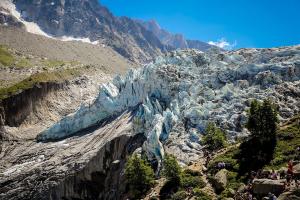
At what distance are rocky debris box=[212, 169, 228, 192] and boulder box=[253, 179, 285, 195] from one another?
425 inches

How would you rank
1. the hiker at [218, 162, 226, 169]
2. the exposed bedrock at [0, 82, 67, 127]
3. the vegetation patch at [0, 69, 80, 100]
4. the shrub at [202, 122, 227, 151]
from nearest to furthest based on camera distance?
the hiker at [218, 162, 226, 169] < the shrub at [202, 122, 227, 151] < the exposed bedrock at [0, 82, 67, 127] < the vegetation patch at [0, 69, 80, 100]

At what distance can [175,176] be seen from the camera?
6325 centimetres

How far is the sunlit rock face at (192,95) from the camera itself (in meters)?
81.7

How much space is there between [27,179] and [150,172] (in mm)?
43724

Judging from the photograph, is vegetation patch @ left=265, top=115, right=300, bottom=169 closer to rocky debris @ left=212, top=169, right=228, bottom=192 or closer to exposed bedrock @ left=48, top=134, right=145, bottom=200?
rocky debris @ left=212, top=169, right=228, bottom=192

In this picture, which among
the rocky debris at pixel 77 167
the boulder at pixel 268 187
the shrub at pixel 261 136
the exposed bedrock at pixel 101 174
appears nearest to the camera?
the boulder at pixel 268 187

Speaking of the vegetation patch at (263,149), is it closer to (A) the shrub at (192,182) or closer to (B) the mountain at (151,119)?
(A) the shrub at (192,182)

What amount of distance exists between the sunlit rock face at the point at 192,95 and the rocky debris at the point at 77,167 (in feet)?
18.6

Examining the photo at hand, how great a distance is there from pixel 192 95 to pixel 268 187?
54.5 meters

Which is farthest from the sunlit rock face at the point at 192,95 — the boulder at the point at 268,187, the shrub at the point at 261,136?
the boulder at the point at 268,187

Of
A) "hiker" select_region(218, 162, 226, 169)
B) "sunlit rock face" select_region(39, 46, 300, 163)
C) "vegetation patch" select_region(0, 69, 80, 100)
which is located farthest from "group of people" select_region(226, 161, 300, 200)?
"vegetation patch" select_region(0, 69, 80, 100)

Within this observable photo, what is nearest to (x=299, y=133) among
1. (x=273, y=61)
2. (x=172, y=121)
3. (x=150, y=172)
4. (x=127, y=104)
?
(x=150, y=172)

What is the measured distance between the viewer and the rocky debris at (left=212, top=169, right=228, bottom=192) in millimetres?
55094

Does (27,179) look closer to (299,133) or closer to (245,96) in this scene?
(245,96)
